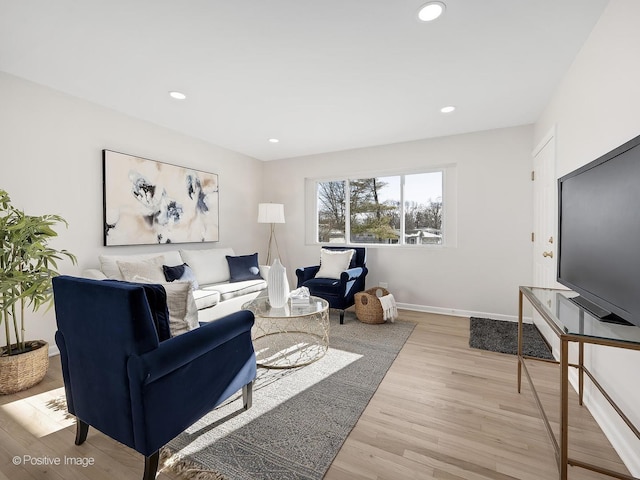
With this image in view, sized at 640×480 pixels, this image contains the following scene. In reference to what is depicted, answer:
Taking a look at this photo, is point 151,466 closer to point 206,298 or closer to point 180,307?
point 180,307

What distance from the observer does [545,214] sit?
9.88 ft

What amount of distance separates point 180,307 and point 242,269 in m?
2.28

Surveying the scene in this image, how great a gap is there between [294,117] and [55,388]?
10.5 ft

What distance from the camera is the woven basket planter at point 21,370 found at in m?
2.06

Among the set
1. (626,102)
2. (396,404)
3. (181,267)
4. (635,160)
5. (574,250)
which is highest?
(626,102)

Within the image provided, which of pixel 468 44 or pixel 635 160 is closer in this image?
pixel 635 160

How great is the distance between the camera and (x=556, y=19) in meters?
1.83

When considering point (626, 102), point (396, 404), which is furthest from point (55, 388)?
point (626, 102)

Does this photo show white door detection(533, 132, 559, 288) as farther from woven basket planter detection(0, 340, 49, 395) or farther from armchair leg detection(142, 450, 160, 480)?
woven basket planter detection(0, 340, 49, 395)

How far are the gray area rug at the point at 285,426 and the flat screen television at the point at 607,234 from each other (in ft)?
4.69

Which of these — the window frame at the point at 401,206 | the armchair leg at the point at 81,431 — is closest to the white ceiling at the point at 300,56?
the window frame at the point at 401,206

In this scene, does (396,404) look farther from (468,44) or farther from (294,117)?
(294,117)

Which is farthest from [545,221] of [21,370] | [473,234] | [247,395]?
[21,370]

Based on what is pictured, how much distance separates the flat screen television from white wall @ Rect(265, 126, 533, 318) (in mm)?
2048
